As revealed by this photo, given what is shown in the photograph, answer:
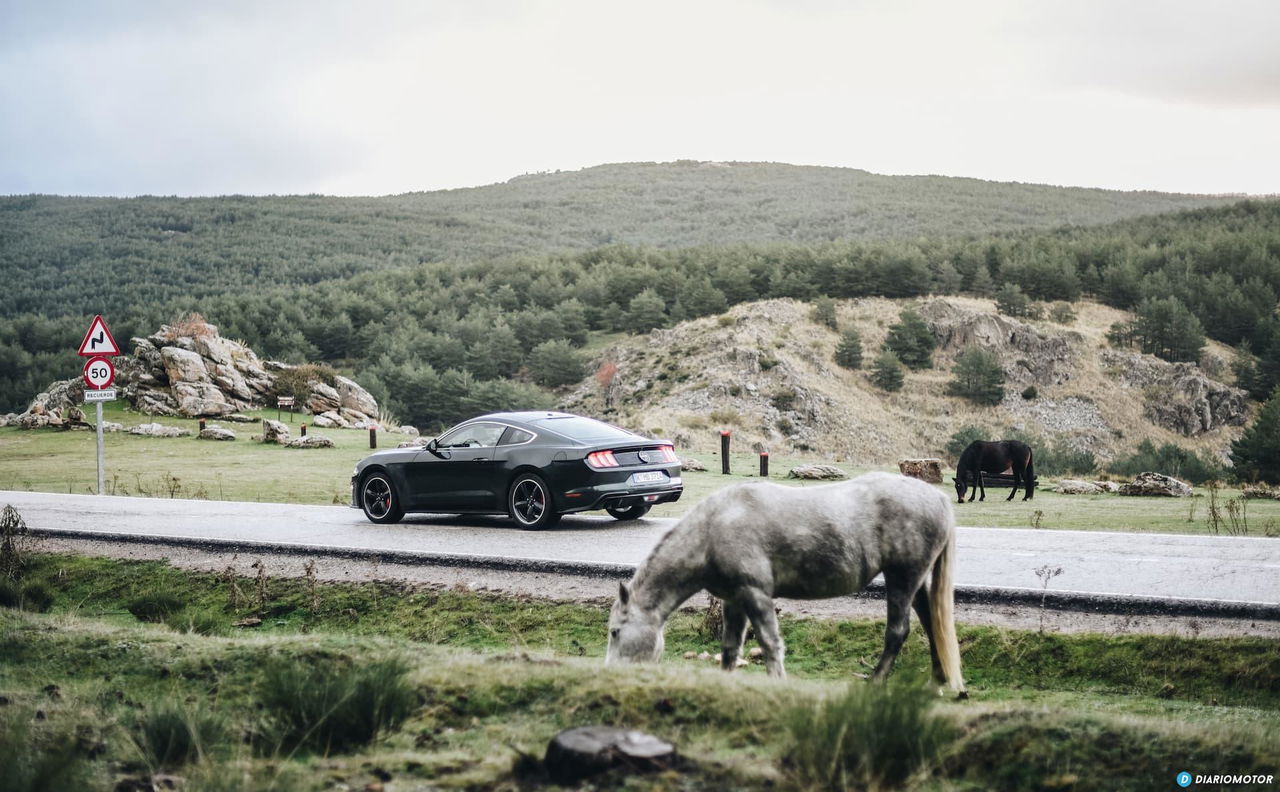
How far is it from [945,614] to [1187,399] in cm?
7016

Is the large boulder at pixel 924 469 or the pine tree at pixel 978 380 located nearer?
the large boulder at pixel 924 469

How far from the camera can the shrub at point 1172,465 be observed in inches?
1705

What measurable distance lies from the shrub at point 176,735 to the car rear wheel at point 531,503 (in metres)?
9.63

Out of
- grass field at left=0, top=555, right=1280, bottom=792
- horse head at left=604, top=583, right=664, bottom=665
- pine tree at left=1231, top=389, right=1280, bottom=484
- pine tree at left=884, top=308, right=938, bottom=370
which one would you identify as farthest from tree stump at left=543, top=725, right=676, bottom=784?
pine tree at left=884, top=308, right=938, bottom=370

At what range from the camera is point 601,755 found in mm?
4672

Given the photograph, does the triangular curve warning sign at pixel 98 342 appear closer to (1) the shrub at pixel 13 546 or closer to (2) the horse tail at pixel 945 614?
(1) the shrub at pixel 13 546

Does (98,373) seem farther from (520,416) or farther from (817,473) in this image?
(817,473)

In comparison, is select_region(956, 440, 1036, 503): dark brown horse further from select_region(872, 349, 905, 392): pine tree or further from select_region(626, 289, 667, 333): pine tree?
select_region(626, 289, 667, 333): pine tree

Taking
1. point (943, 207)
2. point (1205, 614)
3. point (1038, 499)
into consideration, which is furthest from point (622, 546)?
point (943, 207)

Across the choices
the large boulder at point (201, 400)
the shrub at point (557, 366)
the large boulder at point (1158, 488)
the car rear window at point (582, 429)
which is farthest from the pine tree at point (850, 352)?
the car rear window at point (582, 429)

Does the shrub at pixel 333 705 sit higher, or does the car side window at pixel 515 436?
the car side window at pixel 515 436

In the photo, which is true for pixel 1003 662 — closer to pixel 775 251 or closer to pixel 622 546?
pixel 622 546

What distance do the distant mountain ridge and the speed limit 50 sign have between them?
Answer: 10132 centimetres

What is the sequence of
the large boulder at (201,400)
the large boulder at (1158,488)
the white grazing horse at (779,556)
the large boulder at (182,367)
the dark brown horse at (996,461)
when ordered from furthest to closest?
the large boulder at (182,367)
the large boulder at (201,400)
the large boulder at (1158,488)
the dark brown horse at (996,461)
the white grazing horse at (779,556)
